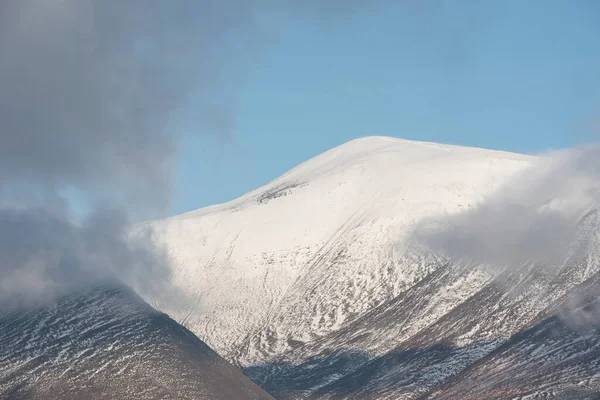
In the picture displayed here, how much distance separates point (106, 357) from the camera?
146625 millimetres

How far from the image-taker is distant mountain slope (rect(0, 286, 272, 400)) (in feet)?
447

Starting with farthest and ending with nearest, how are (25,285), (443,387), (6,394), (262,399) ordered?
1. (443,387)
2. (25,285)
3. (262,399)
4. (6,394)

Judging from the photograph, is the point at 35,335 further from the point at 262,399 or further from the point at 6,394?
the point at 262,399

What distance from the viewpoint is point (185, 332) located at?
164 meters

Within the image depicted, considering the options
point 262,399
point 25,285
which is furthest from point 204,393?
point 25,285

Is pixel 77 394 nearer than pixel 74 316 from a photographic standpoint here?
Yes

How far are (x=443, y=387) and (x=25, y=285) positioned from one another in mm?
83337

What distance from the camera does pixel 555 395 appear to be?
6363 inches

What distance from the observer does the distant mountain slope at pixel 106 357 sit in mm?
136375

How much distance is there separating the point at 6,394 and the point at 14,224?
70164 mm

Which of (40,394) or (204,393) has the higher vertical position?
(40,394)

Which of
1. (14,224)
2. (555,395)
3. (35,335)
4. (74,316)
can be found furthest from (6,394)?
(555,395)

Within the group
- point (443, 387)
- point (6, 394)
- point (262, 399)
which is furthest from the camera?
point (443, 387)

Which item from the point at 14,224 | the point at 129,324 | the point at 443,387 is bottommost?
the point at 443,387
